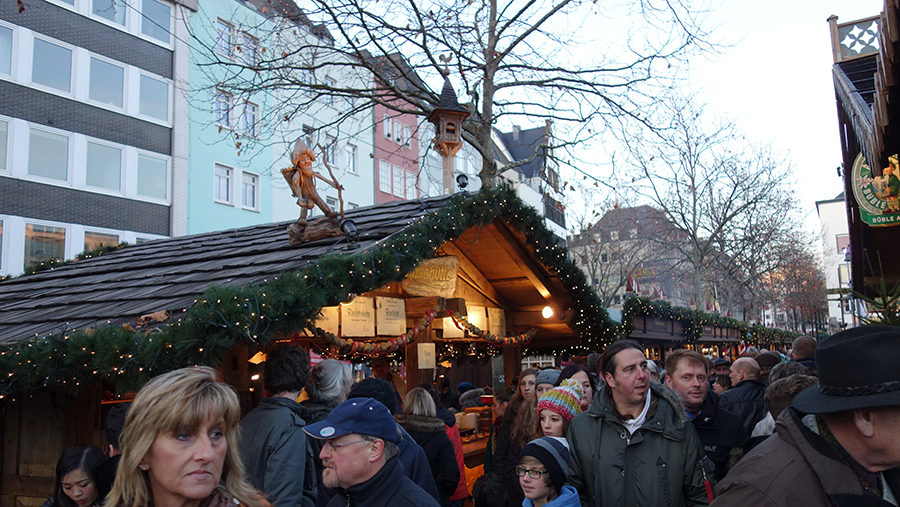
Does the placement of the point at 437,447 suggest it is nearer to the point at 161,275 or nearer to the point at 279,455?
the point at 279,455

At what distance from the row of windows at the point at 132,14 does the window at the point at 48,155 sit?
405 cm

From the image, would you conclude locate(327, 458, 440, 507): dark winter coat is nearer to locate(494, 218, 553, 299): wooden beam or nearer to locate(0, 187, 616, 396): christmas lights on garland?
locate(0, 187, 616, 396): christmas lights on garland

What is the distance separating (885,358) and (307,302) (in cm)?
394

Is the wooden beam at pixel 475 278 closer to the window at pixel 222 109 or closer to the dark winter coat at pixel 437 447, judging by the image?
the dark winter coat at pixel 437 447

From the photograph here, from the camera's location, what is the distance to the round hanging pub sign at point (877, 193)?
21.8 ft

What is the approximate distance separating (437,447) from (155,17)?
22.5 metres

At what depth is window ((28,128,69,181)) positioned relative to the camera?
63.3 feet

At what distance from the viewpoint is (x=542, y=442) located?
3.99 m

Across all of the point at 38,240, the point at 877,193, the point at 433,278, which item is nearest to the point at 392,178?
the point at 38,240

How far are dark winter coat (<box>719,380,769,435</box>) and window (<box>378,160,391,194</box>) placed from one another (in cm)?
2998

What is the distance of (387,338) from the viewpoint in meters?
8.78

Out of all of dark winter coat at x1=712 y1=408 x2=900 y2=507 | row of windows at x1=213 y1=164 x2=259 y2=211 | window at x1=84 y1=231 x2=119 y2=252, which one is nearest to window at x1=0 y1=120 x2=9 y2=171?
window at x1=84 y1=231 x2=119 y2=252

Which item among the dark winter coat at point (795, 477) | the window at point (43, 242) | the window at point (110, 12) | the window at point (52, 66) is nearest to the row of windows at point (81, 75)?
the window at point (52, 66)

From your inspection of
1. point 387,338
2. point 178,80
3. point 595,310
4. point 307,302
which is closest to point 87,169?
point 178,80
